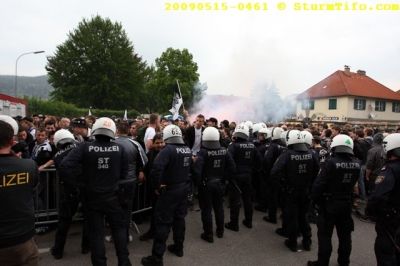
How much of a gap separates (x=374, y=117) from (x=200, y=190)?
45.3 m

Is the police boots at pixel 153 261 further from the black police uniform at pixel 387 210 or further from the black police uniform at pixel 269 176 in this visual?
the black police uniform at pixel 269 176

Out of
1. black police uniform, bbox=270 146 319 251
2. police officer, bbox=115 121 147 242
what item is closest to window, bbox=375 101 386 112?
black police uniform, bbox=270 146 319 251

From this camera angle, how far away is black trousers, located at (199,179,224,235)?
6.12 metres

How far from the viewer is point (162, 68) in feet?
149

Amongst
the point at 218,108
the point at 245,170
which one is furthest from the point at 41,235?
the point at 218,108

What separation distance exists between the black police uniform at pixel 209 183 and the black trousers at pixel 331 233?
184cm

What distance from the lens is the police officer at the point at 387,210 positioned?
4.03 meters

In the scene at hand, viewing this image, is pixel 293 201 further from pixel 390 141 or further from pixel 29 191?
pixel 29 191

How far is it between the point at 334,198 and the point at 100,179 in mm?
3179

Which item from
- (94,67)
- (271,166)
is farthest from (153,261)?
(94,67)

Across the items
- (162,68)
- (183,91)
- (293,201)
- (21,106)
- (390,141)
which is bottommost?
(293,201)

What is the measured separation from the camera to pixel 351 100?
145 ft

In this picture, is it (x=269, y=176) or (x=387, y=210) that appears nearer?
(x=387, y=210)

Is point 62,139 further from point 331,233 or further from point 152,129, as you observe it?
point 331,233
